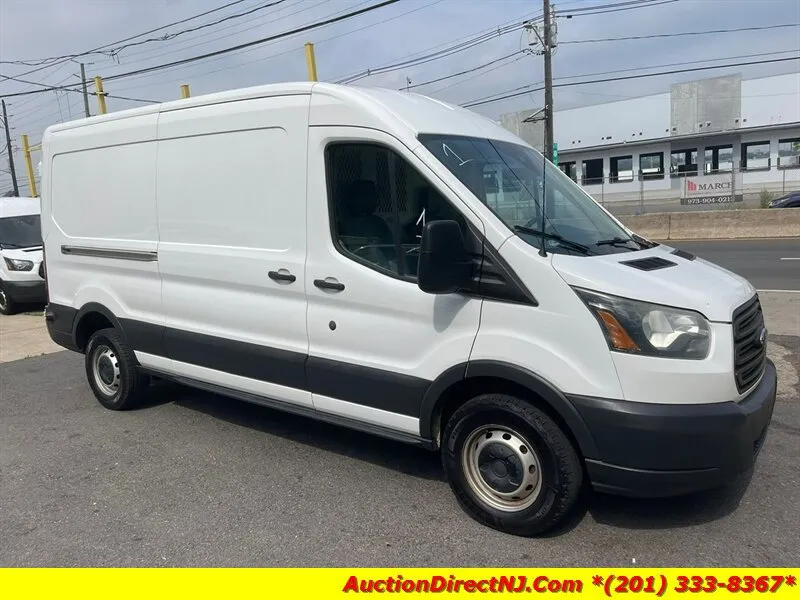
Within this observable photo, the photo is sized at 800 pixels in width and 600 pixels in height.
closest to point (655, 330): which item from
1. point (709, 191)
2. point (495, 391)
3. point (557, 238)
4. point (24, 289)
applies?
point (557, 238)

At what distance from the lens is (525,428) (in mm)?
3416

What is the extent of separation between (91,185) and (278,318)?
247 centimetres

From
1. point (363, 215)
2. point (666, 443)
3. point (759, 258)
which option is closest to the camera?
point (666, 443)

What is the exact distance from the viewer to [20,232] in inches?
524

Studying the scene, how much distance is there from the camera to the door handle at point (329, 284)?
4008mm

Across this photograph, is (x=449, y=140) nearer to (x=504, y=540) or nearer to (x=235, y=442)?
(x=504, y=540)

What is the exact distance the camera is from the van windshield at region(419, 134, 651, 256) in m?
3.59

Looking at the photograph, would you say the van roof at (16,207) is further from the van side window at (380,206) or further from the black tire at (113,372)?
the van side window at (380,206)

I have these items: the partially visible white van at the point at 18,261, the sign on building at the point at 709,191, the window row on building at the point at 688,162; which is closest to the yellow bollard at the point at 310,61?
the partially visible white van at the point at 18,261

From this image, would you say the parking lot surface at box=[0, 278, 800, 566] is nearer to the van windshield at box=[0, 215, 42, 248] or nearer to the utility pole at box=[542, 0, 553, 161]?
the van windshield at box=[0, 215, 42, 248]

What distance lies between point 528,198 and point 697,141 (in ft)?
153

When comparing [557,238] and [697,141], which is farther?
[697,141]
